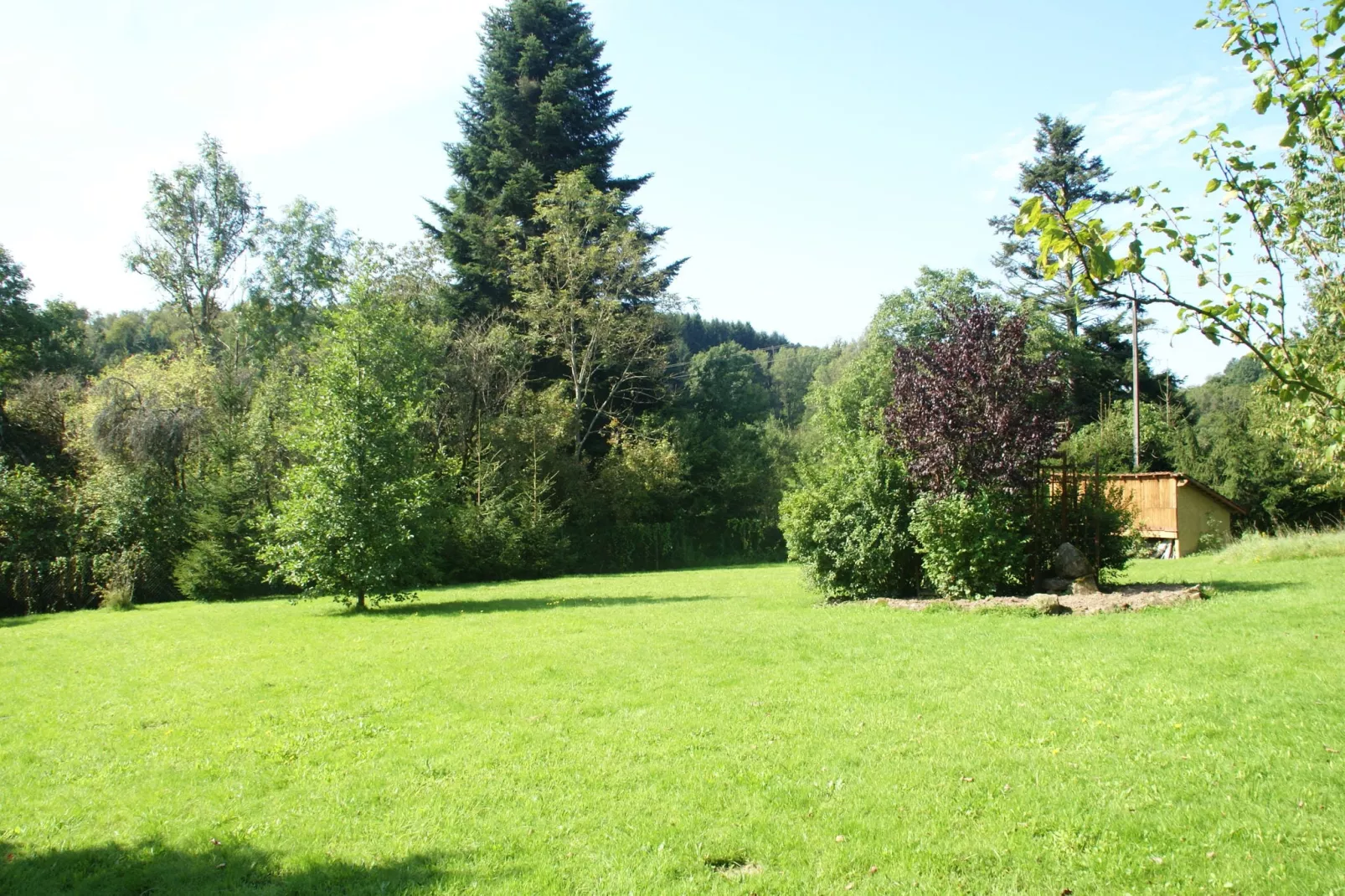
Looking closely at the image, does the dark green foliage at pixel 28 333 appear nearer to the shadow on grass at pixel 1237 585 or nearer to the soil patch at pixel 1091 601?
the soil patch at pixel 1091 601

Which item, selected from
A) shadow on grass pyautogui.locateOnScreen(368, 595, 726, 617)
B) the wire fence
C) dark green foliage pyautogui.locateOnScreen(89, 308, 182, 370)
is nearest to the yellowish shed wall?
shadow on grass pyautogui.locateOnScreen(368, 595, 726, 617)

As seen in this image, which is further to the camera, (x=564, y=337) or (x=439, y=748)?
(x=564, y=337)

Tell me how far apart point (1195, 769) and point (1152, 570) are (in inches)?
649

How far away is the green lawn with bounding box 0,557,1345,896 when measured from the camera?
4492 millimetres

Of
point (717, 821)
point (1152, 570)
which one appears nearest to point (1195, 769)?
point (717, 821)

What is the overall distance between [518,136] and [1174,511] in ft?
93.7

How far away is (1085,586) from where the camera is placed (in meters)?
13.8

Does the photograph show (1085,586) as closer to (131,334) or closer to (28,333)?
(28,333)

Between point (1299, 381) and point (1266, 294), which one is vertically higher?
point (1266, 294)

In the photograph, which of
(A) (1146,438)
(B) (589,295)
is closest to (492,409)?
(B) (589,295)

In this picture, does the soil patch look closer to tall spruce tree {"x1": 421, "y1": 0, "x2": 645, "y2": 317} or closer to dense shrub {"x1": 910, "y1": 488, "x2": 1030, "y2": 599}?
dense shrub {"x1": 910, "y1": 488, "x2": 1030, "y2": 599}

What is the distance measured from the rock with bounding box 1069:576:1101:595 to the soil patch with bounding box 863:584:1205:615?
158mm

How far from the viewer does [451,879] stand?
14.6 ft

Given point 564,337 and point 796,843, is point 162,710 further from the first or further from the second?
point 564,337
